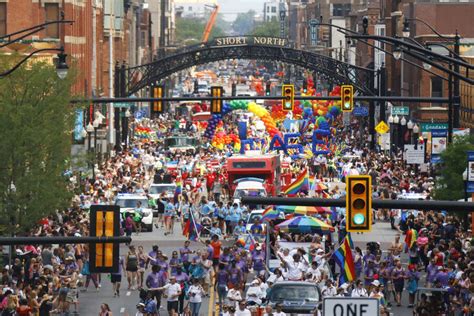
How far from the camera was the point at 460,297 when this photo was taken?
33.8m

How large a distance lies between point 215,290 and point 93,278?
2848mm

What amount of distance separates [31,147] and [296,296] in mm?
13721

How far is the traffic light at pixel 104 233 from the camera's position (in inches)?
982

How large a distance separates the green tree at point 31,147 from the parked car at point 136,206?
635 centimetres

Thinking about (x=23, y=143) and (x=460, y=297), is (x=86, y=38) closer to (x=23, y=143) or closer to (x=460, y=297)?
(x=23, y=143)

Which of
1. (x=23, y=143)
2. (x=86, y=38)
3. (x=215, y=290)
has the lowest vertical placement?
(x=215, y=290)

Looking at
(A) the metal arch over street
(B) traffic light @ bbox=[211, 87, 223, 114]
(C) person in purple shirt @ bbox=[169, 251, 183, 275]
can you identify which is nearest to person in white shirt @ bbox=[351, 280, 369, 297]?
(C) person in purple shirt @ bbox=[169, 251, 183, 275]

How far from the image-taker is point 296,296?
106 ft

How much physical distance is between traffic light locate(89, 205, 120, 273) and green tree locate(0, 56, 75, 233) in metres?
16.2

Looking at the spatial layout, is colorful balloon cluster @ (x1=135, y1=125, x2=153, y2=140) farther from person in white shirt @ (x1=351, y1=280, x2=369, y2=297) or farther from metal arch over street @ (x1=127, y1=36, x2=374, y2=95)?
person in white shirt @ (x1=351, y1=280, x2=369, y2=297)

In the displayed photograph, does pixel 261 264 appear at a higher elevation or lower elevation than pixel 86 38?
lower

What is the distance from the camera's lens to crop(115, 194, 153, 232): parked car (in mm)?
53969

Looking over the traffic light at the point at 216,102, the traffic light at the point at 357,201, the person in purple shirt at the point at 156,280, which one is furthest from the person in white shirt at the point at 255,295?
the traffic light at the point at 216,102

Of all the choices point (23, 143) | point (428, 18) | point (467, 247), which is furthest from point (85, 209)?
point (428, 18)
